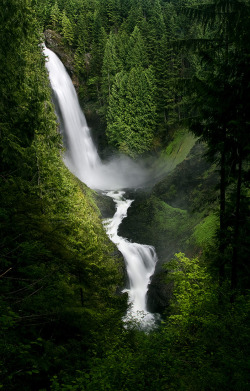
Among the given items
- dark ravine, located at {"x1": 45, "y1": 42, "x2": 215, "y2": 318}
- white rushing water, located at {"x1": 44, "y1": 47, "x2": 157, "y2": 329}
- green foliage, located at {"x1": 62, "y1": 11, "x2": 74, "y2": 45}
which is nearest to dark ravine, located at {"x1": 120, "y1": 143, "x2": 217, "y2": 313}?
dark ravine, located at {"x1": 45, "y1": 42, "x2": 215, "y2": 318}

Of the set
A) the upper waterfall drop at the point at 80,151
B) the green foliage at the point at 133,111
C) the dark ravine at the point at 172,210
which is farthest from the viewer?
the green foliage at the point at 133,111

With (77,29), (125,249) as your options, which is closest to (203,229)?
(125,249)

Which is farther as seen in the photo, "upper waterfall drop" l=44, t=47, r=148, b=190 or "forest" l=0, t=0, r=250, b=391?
"upper waterfall drop" l=44, t=47, r=148, b=190

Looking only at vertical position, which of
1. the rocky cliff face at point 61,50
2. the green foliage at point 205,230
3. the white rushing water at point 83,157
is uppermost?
the rocky cliff face at point 61,50

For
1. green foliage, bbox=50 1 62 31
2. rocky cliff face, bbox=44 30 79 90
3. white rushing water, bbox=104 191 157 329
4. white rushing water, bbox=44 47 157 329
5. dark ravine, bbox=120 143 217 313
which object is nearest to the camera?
white rushing water, bbox=104 191 157 329

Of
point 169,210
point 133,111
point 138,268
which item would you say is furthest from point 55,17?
point 138,268

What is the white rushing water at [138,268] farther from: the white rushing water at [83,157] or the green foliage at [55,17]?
the green foliage at [55,17]

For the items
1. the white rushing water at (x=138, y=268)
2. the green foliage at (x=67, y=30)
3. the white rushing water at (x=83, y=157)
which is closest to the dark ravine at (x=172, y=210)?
the white rushing water at (x=138, y=268)

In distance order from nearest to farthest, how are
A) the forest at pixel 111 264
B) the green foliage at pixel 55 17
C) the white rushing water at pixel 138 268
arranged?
the forest at pixel 111 264 < the white rushing water at pixel 138 268 < the green foliage at pixel 55 17

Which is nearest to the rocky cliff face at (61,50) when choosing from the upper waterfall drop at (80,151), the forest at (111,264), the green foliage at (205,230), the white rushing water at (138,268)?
the upper waterfall drop at (80,151)

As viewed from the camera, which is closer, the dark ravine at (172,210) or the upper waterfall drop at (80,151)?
the dark ravine at (172,210)

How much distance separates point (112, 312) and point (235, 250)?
14.5 feet

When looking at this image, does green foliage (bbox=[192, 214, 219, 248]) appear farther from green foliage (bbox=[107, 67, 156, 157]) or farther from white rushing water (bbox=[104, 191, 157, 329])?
green foliage (bbox=[107, 67, 156, 157])

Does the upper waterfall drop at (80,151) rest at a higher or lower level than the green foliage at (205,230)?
higher
